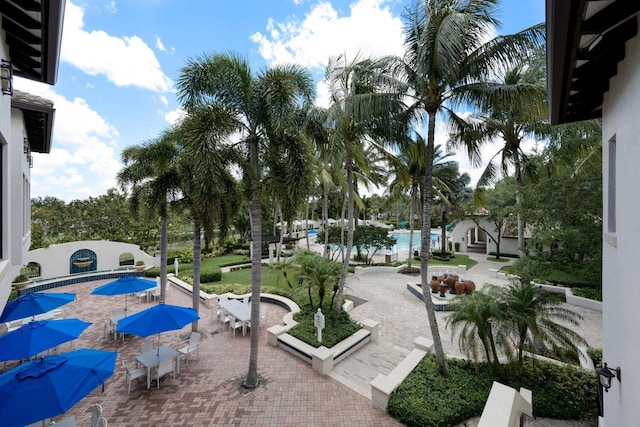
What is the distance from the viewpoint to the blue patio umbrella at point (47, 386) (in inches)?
176

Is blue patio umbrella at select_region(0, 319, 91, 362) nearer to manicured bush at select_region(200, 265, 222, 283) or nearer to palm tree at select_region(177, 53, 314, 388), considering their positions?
palm tree at select_region(177, 53, 314, 388)

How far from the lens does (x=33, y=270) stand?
19.8 m

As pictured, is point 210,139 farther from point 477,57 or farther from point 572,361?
point 572,361

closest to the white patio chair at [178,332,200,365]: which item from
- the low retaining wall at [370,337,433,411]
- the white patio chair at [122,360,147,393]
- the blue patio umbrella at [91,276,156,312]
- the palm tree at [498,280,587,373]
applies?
the white patio chair at [122,360,147,393]

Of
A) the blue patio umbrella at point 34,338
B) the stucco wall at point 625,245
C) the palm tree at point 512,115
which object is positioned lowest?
the blue patio umbrella at point 34,338

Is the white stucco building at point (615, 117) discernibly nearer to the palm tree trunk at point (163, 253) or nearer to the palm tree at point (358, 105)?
the palm tree at point (358, 105)

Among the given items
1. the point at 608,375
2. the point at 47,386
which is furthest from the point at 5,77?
the point at 608,375

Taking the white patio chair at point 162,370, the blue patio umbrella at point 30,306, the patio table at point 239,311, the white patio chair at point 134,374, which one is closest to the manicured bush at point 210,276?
the patio table at point 239,311

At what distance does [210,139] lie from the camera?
293 inches

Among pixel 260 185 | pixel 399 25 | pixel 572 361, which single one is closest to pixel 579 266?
pixel 572 361

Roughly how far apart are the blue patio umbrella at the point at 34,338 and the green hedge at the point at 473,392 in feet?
29.4

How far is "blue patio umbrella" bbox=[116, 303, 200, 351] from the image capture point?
25.1 ft

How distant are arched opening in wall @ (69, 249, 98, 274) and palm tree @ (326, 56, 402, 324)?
807 inches

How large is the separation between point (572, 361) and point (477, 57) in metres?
10.2
